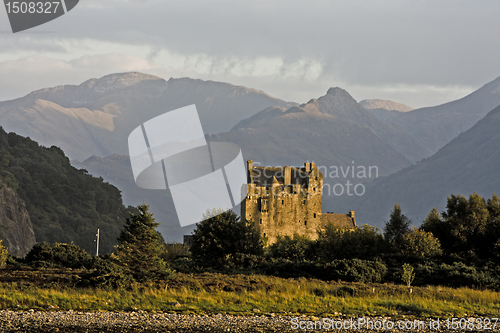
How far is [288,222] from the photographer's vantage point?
114 meters

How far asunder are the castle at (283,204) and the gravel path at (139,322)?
81.2 meters

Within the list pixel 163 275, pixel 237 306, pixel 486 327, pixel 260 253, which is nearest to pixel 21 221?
pixel 260 253

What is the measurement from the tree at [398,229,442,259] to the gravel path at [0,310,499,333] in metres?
28.3

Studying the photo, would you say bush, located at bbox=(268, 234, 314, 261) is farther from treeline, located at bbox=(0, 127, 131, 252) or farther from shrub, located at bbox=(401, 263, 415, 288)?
treeline, located at bbox=(0, 127, 131, 252)

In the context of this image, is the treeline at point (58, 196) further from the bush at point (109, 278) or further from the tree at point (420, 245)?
the bush at point (109, 278)

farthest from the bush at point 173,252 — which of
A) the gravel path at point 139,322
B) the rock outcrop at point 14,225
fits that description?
the gravel path at point 139,322

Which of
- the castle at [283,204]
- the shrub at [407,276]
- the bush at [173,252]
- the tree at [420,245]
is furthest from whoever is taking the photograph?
the castle at [283,204]

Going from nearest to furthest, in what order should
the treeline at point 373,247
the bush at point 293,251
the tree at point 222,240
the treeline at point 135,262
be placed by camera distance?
1. the treeline at point 135,262
2. the treeline at point 373,247
3. the tree at point 222,240
4. the bush at point 293,251

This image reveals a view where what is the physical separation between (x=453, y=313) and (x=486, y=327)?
2.94 m

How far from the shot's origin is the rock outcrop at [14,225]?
105125 mm

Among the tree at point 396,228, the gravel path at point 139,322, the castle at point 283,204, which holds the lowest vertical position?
the gravel path at point 139,322

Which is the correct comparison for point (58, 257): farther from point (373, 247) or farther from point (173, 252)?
point (373, 247)

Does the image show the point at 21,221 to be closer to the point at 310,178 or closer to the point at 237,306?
the point at 310,178

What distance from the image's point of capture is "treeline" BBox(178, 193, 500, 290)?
51938 mm
